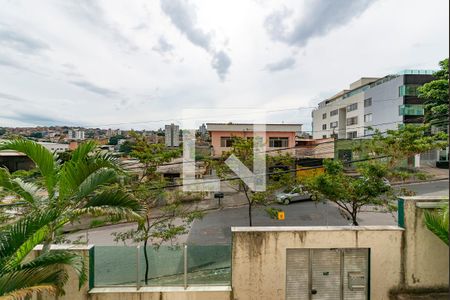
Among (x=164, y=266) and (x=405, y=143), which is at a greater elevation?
(x=405, y=143)

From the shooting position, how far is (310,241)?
4.78 meters

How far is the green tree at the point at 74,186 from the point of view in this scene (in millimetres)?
3539

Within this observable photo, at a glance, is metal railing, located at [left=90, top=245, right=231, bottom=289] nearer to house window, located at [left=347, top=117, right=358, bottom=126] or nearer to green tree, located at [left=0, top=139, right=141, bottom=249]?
green tree, located at [left=0, top=139, right=141, bottom=249]

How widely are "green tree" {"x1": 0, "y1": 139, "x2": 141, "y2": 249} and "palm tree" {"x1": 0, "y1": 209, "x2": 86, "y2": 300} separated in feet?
0.81

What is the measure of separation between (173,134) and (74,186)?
9.12 meters

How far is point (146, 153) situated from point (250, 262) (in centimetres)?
642

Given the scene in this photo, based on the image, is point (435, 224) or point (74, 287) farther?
point (74, 287)

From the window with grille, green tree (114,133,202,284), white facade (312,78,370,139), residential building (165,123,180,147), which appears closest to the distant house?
residential building (165,123,180,147)

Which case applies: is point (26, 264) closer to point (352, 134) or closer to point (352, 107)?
point (352, 134)

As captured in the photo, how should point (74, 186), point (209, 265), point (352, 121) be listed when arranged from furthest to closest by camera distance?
point (352, 121), point (209, 265), point (74, 186)

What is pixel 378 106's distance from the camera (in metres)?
33.2

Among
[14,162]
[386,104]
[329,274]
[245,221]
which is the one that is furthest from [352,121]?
[14,162]

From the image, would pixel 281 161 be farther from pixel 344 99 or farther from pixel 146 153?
pixel 344 99

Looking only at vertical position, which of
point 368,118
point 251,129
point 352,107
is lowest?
point 251,129
